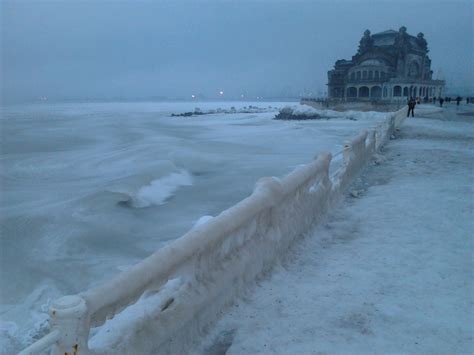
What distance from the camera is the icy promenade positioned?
3396 millimetres

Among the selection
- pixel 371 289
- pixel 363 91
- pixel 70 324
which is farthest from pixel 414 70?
pixel 70 324

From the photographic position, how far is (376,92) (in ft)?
281

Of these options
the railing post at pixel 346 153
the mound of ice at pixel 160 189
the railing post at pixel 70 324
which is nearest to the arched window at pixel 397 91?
the mound of ice at pixel 160 189

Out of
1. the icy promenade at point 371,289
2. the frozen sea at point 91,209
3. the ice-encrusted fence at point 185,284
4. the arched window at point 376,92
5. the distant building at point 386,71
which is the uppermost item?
the distant building at point 386,71

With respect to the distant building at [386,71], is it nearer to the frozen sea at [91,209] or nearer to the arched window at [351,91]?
the arched window at [351,91]

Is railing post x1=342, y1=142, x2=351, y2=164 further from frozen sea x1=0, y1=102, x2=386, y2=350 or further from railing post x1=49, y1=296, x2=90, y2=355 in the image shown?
railing post x1=49, y1=296, x2=90, y2=355

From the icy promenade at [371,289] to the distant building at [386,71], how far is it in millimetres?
78932

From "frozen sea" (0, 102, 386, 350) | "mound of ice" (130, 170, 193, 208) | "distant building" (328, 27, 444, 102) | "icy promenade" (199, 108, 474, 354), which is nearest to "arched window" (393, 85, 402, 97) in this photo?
"distant building" (328, 27, 444, 102)

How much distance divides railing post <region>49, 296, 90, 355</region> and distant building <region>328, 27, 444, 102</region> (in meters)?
83.9

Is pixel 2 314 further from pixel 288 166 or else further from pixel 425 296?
pixel 288 166

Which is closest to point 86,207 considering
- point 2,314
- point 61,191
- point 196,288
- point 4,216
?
point 4,216

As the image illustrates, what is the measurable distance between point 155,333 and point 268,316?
4.02 feet

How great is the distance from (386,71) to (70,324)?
3566 inches

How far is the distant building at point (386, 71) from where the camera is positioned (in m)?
82.1
